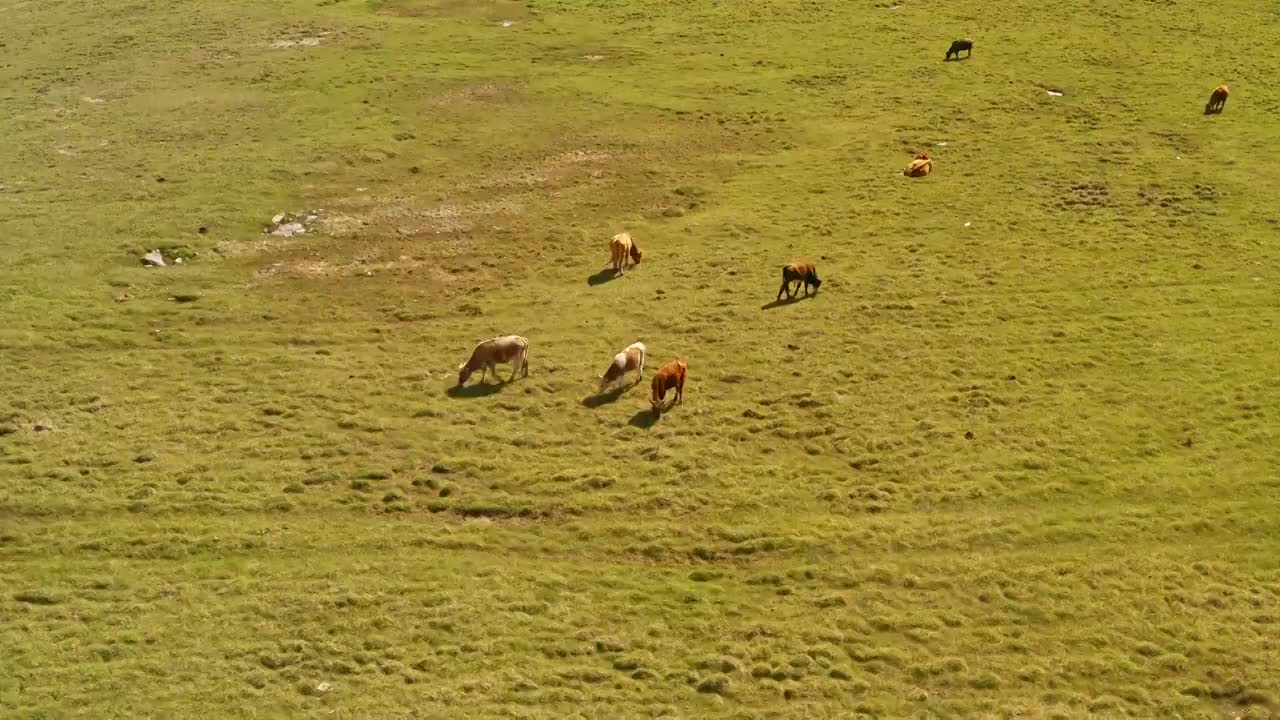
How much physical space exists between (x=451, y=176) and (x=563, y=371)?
14.7 metres

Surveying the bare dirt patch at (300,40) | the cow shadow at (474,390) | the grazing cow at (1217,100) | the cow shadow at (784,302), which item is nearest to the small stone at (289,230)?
the cow shadow at (474,390)

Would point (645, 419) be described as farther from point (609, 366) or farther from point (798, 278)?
point (798, 278)

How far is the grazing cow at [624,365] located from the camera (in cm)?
2264

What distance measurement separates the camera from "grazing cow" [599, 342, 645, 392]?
2264 centimetres

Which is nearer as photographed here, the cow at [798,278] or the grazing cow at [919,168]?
the cow at [798,278]

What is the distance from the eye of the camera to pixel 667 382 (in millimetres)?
21953

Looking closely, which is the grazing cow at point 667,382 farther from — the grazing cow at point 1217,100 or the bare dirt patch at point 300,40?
the bare dirt patch at point 300,40

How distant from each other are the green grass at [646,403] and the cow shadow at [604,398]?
217mm

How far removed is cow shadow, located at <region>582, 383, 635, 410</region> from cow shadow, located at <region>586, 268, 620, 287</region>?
6087mm

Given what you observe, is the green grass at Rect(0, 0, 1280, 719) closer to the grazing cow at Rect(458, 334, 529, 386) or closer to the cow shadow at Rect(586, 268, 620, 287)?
the cow shadow at Rect(586, 268, 620, 287)

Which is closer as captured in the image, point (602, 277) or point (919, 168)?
point (602, 277)

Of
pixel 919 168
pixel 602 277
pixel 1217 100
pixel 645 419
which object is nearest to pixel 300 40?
pixel 602 277

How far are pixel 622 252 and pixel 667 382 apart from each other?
7.94m

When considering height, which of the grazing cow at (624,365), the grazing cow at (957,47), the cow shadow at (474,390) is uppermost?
the grazing cow at (957,47)
